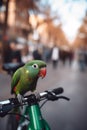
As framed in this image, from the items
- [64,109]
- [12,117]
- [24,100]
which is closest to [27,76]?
[24,100]

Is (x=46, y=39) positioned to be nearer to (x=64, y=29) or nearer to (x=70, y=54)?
(x=70, y=54)

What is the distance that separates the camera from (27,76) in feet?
4.68

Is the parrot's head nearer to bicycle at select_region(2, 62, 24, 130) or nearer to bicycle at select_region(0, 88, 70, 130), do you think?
bicycle at select_region(0, 88, 70, 130)

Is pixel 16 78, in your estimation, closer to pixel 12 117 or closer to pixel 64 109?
pixel 12 117

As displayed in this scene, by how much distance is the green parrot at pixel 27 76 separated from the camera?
4.50 ft

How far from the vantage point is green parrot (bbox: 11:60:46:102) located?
1372 millimetres

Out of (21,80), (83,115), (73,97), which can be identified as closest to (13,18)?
(73,97)

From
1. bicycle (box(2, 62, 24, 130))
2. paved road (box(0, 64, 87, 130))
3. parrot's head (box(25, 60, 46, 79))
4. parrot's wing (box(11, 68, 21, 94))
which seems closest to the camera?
parrot's head (box(25, 60, 46, 79))


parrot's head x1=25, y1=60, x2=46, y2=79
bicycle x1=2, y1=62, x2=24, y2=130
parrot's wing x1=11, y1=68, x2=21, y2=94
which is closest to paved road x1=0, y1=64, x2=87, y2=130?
bicycle x1=2, y1=62, x2=24, y2=130

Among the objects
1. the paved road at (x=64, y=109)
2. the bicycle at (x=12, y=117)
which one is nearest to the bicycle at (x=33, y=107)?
the bicycle at (x=12, y=117)

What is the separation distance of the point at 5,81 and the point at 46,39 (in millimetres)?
1058

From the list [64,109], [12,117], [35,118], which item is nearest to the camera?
[35,118]

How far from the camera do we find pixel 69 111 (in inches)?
110

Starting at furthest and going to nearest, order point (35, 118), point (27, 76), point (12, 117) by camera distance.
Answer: point (12, 117) → point (27, 76) → point (35, 118)
